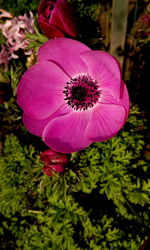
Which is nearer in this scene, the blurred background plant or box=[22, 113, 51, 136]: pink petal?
box=[22, 113, 51, 136]: pink petal

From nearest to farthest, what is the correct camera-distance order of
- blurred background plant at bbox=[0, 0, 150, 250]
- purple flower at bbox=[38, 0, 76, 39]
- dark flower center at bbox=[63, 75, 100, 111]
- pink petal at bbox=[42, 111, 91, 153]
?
purple flower at bbox=[38, 0, 76, 39] → pink petal at bbox=[42, 111, 91, 153] → dark flower center at bbox=[63, 75, 100, 111] → blurred background plant at bbox=[0, 0, 150, 250]

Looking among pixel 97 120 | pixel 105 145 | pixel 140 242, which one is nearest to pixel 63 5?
pixel 97 120

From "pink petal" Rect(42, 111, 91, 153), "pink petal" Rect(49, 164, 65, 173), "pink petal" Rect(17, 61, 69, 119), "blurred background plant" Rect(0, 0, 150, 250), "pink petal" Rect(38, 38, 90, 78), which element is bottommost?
"blurred background plant" Rect(0, 0, 150, 250)

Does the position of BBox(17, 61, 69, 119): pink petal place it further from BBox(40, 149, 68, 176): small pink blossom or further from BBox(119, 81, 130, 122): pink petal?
BBox(119, 81, 130, 122): pink petal

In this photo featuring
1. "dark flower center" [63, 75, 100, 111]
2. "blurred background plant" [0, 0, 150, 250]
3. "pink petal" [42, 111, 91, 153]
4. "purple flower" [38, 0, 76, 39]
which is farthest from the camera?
"blurred background plant" [0, 0, 150, 250]

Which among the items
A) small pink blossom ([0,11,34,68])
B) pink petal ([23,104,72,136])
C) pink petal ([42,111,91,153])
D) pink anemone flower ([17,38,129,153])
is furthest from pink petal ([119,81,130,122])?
small pink blossom ([0,11,34,68])

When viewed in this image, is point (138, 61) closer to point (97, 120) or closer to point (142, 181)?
point (142, 181)

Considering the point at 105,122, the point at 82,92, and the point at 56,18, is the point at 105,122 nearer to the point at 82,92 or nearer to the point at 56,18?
the point at 82,92

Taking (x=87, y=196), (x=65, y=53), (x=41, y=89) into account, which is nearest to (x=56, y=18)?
(x=65, y=53)
